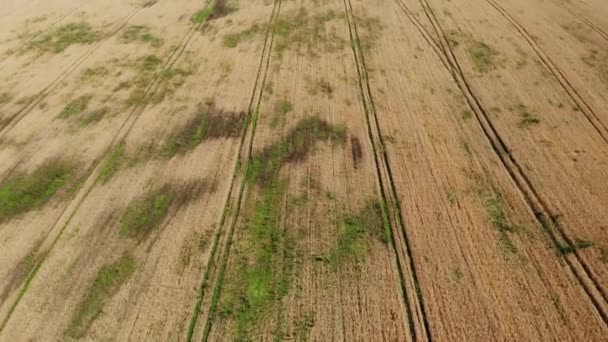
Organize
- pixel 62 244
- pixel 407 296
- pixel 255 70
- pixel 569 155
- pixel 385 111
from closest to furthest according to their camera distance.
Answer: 1. pixel 407 296
2. pixel 62 244
3. pixel 569 155
4. pixel 385 111
5. pixel 255 70

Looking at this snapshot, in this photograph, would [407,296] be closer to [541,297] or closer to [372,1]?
[541,297]

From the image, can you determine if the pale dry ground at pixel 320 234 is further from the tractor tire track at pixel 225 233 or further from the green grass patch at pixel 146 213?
the green grass patch at pixel 146 213

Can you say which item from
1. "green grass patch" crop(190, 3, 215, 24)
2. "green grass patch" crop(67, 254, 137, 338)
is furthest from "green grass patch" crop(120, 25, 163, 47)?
"green grass patch" crop(67, 254, 137, 338)

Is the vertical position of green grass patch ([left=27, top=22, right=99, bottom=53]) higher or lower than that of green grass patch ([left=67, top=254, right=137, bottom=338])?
higher

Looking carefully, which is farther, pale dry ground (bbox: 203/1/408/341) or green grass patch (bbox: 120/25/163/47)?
green grass patch (bbox: 120/25/163/47)

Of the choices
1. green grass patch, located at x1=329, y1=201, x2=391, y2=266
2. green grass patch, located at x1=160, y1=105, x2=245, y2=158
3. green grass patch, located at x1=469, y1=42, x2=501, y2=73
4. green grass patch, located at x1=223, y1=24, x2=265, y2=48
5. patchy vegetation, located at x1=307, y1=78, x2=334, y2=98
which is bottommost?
green grass patch, located at x1=329, y1=201, x2=391, y2=266

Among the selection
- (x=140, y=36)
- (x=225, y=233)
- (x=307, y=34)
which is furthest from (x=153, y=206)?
(x=140, y=36)

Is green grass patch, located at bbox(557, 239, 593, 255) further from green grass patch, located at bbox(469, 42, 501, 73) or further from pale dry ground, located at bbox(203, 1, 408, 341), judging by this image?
green grass patch, located at bbox(469, 42, 501, 73)

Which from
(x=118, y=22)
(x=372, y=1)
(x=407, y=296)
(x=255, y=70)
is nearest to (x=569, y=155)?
(x=407, y=296)
